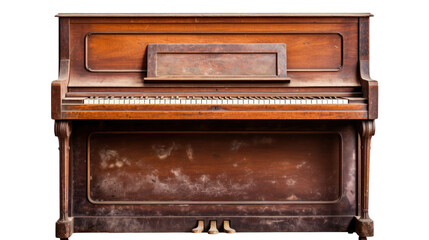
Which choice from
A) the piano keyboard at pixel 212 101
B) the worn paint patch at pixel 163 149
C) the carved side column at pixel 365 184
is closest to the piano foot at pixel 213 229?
the worn paint patch at pixel 163 149

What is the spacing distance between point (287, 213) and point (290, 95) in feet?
3.71

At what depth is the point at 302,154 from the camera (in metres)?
5.80

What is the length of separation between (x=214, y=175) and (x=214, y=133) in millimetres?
403

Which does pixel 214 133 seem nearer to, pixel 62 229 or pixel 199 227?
pixel 199 227

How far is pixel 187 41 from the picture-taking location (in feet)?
19.1

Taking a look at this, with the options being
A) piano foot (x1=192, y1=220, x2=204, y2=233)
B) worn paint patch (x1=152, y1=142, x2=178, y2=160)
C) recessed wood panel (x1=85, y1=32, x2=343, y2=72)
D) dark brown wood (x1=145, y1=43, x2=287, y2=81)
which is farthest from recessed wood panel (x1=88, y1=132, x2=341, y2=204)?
recessed wood panel (x1=85, y1=32, x2=343, y2=72)

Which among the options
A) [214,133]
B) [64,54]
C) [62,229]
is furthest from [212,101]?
[62,229]

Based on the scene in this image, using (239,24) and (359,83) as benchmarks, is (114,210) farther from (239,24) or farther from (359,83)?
(359,83)

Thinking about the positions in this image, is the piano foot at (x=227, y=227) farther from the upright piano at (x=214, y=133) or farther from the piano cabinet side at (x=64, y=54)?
the piano cabinet side at (x=64, y=54)

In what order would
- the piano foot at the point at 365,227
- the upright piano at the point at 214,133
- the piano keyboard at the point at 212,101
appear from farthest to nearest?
1. the upright piano at the point at 214,133
2. the piano foot at the point at 365,227
3. the piano keyboard at the point at 212,101

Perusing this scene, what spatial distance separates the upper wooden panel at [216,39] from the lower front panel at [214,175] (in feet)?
1.65

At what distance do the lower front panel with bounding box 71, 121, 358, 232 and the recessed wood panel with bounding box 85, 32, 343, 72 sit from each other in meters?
0.57

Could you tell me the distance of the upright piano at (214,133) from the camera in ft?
18.8

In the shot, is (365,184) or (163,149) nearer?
(365,184)
